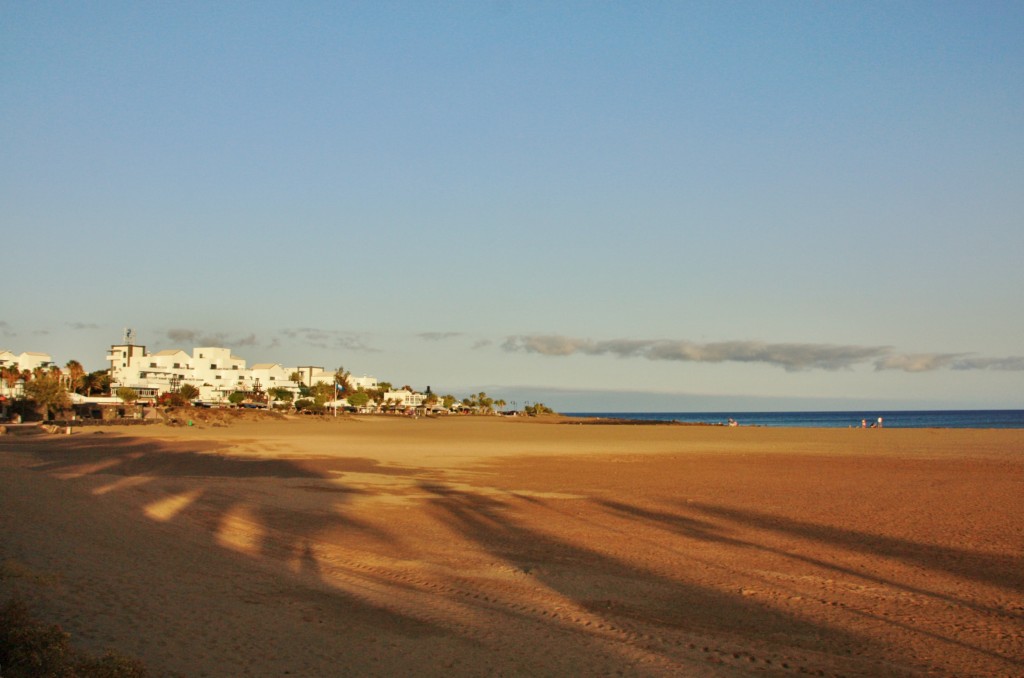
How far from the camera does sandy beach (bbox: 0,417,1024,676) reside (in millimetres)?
7742

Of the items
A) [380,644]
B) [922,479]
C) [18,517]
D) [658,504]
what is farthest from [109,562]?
[922,479]

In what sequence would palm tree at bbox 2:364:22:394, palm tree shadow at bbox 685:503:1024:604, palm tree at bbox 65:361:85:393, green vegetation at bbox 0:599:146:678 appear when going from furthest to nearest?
1. palm tree at bbox 65:361:85:393
2. palm tree at bbox 2:364:22:394
3. palm tree shadow at bbox 685:503:1024:604
4. green vegetation at bbox 0:599:146:678

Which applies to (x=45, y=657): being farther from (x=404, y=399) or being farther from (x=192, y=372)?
(x=404, y=399)

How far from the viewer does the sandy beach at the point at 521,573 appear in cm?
774

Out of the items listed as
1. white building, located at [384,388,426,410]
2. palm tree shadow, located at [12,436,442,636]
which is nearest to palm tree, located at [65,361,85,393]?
white building, located at [384,388,426,410]

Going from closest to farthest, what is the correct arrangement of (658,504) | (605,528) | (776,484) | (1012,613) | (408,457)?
(1012,613) → (605,528) → (658,504) → (776,484) → (408,457)

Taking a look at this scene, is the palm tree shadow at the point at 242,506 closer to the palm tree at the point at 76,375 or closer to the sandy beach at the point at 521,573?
the sandy beach at the point at 521,573

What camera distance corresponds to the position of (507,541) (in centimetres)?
1418

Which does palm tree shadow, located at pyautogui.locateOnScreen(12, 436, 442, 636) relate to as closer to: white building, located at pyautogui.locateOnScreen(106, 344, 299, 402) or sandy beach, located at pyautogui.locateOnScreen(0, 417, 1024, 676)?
sandy beach, located at pyautogui.locateOnScreen(0, 417, 1024, 676)

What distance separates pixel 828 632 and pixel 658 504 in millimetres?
10528

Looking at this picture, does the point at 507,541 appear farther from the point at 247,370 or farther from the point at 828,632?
the point at 247,370

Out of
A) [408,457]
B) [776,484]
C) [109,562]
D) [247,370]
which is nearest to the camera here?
[109,562]

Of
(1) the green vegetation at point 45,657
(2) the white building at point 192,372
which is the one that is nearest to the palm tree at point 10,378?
(2) the white building at point 192,372

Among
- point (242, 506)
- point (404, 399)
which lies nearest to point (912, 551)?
point (242, 506)
